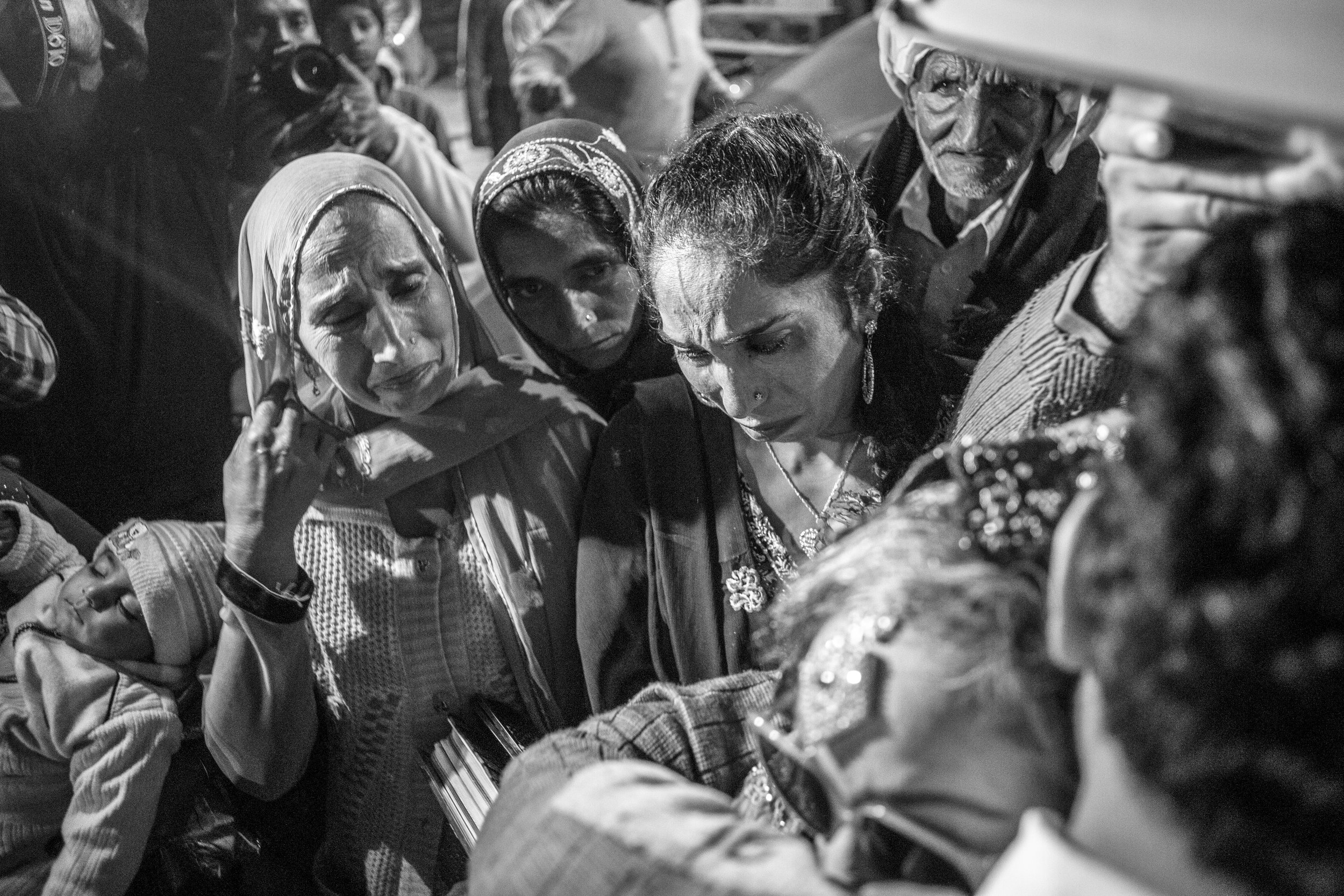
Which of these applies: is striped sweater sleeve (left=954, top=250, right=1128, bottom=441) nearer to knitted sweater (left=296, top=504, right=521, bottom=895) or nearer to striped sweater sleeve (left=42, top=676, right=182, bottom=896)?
knitted sweater (left=296, top=504, right=521, bottom=895)

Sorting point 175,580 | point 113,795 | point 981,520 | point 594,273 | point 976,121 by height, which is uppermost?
point 981,520

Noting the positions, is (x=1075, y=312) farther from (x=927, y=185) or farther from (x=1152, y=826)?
(x=927, y=185)

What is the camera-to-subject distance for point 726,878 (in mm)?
676

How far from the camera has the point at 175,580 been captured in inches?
59.7

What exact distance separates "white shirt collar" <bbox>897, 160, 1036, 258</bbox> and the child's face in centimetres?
150

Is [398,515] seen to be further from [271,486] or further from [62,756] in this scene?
[62,756]

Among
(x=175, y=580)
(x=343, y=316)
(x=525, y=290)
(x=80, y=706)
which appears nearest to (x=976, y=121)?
(x=525, y=290)

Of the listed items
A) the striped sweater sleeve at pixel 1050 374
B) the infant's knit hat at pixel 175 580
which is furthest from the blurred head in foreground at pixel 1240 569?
the infant's knit hat at pixel 175 580

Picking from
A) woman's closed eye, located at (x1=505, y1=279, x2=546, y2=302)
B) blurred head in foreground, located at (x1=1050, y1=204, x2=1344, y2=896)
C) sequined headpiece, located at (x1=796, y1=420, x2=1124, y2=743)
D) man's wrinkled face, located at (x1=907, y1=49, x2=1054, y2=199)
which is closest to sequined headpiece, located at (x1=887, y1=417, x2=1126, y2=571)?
sequined headpiece, located at (x1=796, y1=420, x2=1124, y2=743)

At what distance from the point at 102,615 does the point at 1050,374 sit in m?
1.26

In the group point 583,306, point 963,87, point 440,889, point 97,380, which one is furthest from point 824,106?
point 440,889

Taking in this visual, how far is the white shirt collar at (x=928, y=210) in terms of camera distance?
2.00 metres

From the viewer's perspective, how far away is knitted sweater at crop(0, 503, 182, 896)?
1460 millimetres

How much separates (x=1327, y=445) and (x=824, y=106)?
7.41ft
